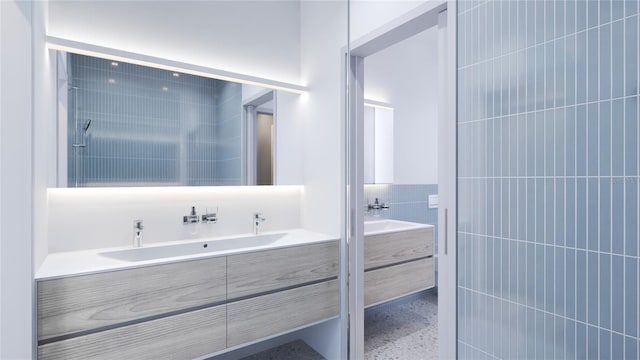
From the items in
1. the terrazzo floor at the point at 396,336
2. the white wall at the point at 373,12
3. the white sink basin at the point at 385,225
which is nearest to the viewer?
the white wall at the point at 373,12

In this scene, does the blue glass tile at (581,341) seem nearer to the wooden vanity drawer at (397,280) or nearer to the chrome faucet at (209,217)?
the wooden vanity drawer at (397,280)

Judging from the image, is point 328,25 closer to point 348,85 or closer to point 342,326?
point 348,85

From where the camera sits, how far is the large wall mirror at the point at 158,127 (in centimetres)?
156

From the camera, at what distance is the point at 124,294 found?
4.34ft

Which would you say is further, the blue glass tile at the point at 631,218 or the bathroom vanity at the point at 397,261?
the bathroom vanity at the point at 397,261

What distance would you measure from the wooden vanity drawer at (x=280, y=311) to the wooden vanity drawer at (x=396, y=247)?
11.2 inches

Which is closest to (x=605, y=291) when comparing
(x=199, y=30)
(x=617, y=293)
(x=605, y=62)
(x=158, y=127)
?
(x=617, y=293)

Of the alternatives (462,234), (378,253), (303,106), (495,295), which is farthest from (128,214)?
(495,295)

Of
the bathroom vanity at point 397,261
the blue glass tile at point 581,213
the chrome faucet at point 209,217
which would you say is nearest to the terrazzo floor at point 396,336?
the bathroom vanity at point 397,261

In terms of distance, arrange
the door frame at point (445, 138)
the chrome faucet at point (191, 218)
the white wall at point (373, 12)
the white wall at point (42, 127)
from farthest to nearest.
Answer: the chrome faucet at point (191, 218) → the white wall at point (373, 12) → the door frame at point (445, 138) → the white wall at point (42, 127)

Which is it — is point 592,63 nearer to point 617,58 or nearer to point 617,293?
point 617,58

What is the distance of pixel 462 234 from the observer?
1.27 m

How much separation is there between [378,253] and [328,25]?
138 cm

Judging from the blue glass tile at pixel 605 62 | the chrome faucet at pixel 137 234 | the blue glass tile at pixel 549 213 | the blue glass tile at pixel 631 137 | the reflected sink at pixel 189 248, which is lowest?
the reflected sink at pixel 189 248
